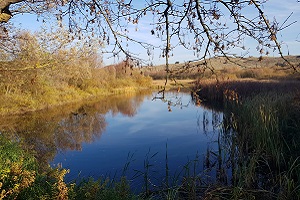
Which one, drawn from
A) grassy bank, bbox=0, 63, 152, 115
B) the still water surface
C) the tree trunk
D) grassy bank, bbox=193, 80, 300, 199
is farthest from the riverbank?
the tree trunk

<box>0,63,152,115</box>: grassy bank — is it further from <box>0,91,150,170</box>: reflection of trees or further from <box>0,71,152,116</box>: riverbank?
<box>0,91,150,170</box>: reflection of trees

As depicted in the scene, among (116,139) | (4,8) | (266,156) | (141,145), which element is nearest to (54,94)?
(116,139)

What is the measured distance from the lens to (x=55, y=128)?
12.3 m

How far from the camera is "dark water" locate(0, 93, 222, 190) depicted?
24.9 feet

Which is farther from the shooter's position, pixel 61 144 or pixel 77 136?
pixel 77 136

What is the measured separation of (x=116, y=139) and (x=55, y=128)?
10.2 feet

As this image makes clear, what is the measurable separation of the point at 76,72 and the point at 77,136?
42.2ft

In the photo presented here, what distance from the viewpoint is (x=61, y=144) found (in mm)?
9922

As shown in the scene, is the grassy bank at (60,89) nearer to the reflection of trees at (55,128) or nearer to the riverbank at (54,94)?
the riverbank at (54,94)

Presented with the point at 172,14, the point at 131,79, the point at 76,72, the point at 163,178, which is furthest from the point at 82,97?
the point at 172,14

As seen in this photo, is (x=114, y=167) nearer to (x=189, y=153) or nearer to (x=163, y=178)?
(x=163, y=178)

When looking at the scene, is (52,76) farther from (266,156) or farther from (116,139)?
(266,156)

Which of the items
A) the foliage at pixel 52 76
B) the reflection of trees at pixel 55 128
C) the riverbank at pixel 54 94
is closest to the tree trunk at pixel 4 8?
the foliage at pixel 52 76

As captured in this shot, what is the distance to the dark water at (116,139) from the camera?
24.9 feet
